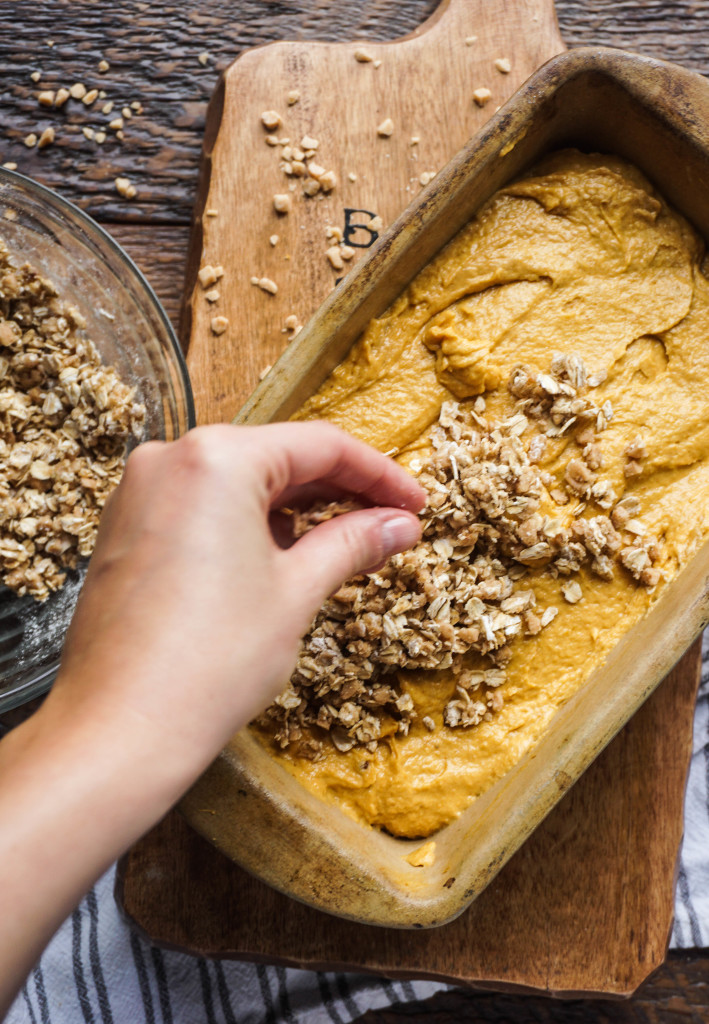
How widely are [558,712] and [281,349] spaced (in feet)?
2.58

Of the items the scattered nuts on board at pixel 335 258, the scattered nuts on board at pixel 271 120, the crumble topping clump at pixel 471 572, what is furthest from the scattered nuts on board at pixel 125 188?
the crumble topping clump at pixel 471 572

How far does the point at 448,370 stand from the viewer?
1.29 meters

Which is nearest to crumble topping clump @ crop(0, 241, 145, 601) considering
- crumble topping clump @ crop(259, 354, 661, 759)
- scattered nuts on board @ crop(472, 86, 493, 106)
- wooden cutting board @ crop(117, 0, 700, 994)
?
wooden cutting board @ crop(117, 0, 700, 994)

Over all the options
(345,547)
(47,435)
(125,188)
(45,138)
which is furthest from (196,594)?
(45,138)

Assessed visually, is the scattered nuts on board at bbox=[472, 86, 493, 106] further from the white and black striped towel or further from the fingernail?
the white and black striped towel

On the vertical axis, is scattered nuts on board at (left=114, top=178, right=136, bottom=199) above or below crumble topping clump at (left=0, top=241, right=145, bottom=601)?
above

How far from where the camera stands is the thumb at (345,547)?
0.94m

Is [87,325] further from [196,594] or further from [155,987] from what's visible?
[155,987]

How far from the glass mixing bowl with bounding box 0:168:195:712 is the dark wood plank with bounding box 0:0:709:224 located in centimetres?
18

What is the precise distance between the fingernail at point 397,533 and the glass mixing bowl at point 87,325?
1.53 feet

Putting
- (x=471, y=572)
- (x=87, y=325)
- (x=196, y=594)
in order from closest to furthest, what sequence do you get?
(x=196, y=594)
(x=471, y=572)
(x=87, y=325)

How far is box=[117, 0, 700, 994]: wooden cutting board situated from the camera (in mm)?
1415

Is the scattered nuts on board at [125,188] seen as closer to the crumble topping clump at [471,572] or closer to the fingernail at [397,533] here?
the crumble topping clump at [471,572]

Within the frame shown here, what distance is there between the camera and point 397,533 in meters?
1.04
